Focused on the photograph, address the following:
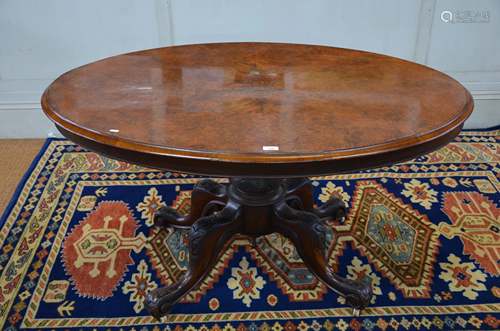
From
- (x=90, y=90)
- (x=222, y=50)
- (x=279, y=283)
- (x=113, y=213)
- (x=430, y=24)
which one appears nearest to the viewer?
(x=90, y=90)

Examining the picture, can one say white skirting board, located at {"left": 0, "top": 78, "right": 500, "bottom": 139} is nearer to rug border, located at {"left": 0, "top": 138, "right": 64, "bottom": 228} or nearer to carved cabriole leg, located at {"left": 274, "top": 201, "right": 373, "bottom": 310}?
rug border, located at {"left": 0, "top": 138, "right": 64, "bottom": 228}

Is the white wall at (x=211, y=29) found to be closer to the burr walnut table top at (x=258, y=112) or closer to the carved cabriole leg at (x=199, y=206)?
the burr walnut table top at (x=258, y=112)

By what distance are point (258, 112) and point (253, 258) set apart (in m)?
0.69

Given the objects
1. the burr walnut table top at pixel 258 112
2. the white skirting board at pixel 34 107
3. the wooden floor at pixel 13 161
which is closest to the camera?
the burr walnut table top at pixel 258 112

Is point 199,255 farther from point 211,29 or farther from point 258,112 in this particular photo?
point 211,29

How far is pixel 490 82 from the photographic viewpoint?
237 centimetres

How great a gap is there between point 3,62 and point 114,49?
645 millimetres

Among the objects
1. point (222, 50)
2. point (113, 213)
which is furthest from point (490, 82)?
point (113, 213)

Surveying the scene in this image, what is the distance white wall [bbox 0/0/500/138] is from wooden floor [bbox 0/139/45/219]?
0.22 meters

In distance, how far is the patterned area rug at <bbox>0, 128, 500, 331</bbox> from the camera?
4.09 ft

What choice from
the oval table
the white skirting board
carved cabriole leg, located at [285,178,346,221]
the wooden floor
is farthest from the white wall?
carved cabriole leg, located at [285,178,346,221]

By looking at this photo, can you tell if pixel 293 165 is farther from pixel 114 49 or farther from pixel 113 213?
pixel 114 49

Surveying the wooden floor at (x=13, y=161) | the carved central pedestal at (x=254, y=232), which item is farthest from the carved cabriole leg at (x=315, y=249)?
the wooden floor at (x=13, y=161)

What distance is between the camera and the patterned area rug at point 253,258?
49.1 inches
